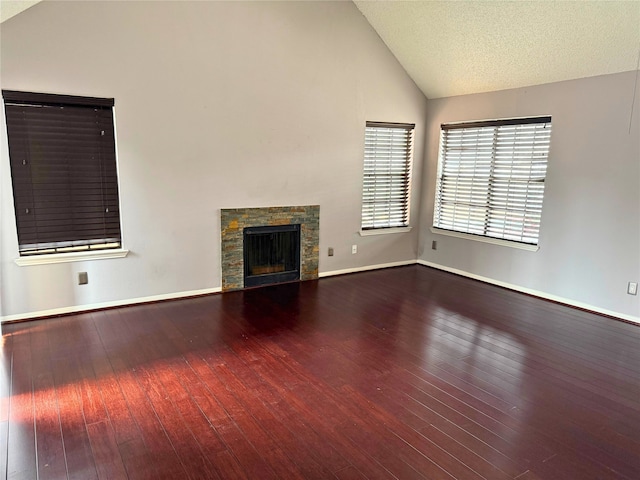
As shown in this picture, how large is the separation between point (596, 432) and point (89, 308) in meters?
4.09

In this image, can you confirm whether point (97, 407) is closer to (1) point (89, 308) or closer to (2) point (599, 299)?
(1) point (89, 308)

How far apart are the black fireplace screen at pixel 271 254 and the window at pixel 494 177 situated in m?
2.19

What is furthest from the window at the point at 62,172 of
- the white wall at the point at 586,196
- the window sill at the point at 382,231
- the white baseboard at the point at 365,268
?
the white wall at the point at 586,196

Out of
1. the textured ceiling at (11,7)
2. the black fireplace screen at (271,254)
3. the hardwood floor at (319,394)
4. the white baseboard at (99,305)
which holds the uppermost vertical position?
the textured ceiling at (11,7)

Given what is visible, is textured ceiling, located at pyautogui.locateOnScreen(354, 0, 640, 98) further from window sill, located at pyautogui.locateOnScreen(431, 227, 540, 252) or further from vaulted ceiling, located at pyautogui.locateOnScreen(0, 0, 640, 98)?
window sill, located at pyautogui.locateOnScreen(431, 227, 540, 252)

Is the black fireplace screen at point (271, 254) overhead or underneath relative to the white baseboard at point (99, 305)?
overhead

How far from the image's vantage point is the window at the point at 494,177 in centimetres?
470

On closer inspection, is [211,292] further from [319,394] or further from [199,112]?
[319,394]

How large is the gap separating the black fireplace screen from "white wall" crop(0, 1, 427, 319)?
35 centimetres

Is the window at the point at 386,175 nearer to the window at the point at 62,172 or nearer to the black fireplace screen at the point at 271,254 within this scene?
the black fireplace screen at the point at 271,254

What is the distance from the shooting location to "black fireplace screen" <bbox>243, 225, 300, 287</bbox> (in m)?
4.77

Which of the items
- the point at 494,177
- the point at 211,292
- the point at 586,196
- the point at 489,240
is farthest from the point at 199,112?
the point at 586,196

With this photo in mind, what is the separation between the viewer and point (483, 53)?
Result: 14.7 ft

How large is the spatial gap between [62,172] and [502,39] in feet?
14.2
